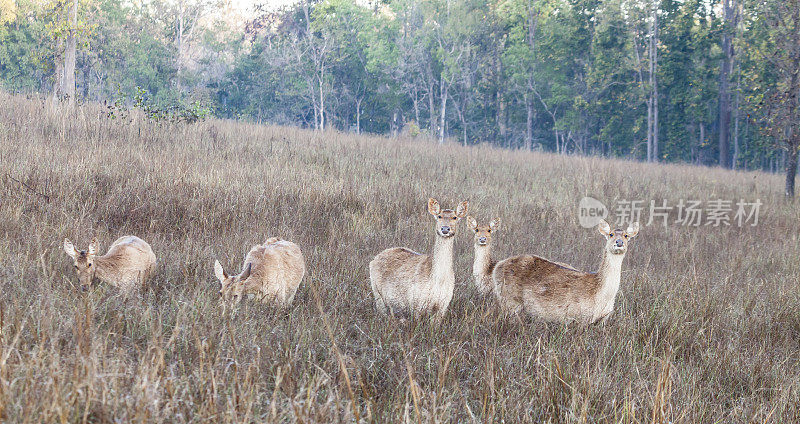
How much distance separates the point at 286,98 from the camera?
50.1 m

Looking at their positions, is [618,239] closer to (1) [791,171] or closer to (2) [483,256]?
(2) [483,256]

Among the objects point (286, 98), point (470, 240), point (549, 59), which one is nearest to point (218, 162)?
point (470, 240)

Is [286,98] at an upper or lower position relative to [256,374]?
upper

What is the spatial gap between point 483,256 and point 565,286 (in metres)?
0.82

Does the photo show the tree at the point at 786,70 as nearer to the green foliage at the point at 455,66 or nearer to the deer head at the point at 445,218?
the deer head at the point at 445,218

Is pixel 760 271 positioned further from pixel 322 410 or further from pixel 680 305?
pixel 322 410

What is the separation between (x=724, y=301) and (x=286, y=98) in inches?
1858

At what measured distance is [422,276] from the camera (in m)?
4.42

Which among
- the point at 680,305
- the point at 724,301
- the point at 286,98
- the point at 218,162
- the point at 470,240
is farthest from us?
the point at 286,98

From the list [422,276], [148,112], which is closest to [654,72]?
[148,112]

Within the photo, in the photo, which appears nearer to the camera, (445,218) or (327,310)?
(445,218)

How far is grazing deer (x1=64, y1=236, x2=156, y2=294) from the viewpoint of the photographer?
174 inches

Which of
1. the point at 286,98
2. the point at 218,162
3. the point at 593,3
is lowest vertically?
the point at 218,162

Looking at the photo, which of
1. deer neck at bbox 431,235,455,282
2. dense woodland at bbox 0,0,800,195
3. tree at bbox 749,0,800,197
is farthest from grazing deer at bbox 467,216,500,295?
dense woodland at bbox 0,0,800,195
